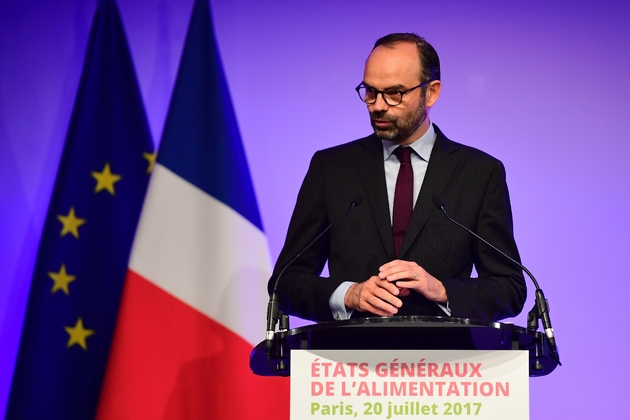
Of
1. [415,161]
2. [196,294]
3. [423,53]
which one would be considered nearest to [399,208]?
[415,161]

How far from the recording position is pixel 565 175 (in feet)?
11.0

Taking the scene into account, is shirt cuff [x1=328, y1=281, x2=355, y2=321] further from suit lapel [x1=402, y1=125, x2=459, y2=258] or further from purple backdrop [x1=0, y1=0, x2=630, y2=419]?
purple backdrop [x1=0, y1=0, x2=630, y2=419]

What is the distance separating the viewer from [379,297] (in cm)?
171

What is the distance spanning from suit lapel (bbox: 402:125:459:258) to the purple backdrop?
114 centimetres

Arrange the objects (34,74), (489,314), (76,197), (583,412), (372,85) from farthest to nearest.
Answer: (34,74) → (76,197) → (583,412) → (372,85) → (489,314)

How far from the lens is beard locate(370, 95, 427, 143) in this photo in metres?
2.21

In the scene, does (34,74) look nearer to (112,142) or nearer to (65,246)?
(112,142)

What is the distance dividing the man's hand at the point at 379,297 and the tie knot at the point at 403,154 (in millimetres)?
621

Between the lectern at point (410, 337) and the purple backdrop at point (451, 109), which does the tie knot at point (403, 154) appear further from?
the purple backdrop at point (451, 109)

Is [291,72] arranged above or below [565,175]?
above

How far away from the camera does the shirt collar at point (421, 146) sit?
91.6 inches

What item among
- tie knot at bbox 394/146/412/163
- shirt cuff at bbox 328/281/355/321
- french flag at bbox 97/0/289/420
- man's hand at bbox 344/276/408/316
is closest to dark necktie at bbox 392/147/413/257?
tie knot at bbox 394/146/412/163

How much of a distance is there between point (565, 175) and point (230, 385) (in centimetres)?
160

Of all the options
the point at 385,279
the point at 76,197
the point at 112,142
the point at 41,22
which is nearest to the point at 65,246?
the point at 76,197
